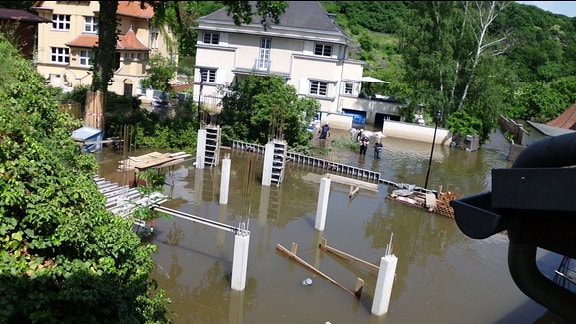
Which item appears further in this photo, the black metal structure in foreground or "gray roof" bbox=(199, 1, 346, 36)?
"gray roof" bbox=(199, 1, 346, 36)

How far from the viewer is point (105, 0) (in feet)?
67.2

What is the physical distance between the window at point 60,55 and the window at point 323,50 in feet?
54.7

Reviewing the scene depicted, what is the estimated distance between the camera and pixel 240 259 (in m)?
9.98

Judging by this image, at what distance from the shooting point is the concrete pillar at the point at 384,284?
945 centimetres

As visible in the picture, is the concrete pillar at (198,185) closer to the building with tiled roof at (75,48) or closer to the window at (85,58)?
the building with tiled roof at (75,48)

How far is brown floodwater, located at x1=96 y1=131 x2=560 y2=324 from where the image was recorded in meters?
10.2

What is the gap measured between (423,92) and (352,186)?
51.9ft

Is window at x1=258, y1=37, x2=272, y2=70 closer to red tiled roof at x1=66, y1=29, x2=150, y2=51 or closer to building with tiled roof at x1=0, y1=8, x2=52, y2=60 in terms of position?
red tiled roof at x1=66, y1=29, x2=150, y2=51

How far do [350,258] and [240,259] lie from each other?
11.5ft

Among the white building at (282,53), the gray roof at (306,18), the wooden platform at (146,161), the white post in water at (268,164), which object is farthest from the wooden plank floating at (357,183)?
the gray roof at (306,18)

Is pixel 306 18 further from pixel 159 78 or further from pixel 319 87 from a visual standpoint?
pixel 159 78

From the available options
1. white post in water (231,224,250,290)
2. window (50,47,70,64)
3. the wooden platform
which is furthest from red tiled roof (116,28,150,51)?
white post in water (231,224,250,290)

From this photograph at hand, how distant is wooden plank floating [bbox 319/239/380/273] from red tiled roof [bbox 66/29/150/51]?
78.2 feet

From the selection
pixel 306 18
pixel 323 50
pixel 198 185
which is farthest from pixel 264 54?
pixel 198 185
